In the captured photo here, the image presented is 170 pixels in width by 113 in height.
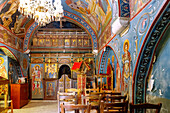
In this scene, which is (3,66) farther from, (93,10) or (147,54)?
(147,54)

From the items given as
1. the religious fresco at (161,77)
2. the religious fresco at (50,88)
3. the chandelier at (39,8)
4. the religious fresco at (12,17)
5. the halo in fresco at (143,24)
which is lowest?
the religious fresco at (50,88)

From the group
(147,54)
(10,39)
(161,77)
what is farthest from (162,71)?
(10,39)

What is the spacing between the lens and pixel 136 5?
419 cm

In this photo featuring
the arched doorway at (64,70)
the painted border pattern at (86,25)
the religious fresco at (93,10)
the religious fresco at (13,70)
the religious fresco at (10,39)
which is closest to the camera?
the religious fresco at (93,10)

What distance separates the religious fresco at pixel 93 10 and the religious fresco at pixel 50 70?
442 centimetres

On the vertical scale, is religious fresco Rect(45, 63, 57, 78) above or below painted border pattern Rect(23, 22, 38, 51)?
→ below

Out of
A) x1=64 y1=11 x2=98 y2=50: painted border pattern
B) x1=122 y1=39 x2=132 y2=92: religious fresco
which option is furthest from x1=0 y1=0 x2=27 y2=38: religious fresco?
x1=122 y1=39 x2=132 y2=92: religious fresco

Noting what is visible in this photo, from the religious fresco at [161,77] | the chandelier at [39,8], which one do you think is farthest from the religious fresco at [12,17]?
the religious fresco at [161,77]

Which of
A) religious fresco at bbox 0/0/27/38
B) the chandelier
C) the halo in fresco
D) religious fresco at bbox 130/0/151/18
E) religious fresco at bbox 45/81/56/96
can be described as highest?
religious fresco at bbox 0/0/27/38

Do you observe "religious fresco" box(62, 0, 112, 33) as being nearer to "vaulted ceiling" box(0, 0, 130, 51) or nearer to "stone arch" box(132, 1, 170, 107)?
"vaulted ceiling" box(0, 0, 130, 51)

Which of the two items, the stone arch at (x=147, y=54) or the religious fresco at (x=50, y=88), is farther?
the religious fresco at (x=50, y=88)

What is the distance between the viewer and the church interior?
12.1 ft

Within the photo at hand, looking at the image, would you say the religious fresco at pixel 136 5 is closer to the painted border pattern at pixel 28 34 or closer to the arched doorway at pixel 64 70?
the painted border pattern at pixel 28 34

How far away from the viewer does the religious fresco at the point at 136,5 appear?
3.73m
